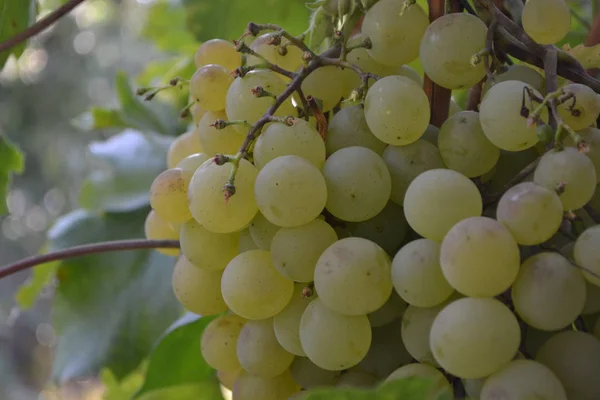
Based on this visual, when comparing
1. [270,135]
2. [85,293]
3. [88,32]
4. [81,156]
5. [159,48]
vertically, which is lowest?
[81,156]

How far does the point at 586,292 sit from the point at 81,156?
4.69 meters

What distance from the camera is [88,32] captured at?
535cm

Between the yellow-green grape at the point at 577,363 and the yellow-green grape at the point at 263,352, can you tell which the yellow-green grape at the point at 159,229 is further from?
the yellow-green grape at the point at 577,363

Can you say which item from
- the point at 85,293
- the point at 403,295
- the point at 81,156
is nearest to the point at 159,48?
the point at 85,293

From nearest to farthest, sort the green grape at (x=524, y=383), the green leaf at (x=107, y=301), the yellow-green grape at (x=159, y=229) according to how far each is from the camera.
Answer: the green grape at (x=524, y=383), the yellow-green grape at (x=159, y=229), the green leaf at (x=107, y=301)

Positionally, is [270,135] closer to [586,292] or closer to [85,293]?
[586,292]

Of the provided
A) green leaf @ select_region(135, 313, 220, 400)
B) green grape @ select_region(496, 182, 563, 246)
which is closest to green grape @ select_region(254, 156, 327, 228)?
green grape @ select_region(496, 182, 563, 246)

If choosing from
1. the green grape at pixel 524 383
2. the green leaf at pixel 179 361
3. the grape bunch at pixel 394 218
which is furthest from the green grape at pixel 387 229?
the green leaf at pixel 179 361

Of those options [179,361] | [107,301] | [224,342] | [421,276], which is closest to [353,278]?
[421,276]

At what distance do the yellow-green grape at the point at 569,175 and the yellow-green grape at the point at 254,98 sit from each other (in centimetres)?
16

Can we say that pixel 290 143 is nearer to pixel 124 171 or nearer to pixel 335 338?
pixel 335 338

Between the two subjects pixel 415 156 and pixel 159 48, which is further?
pixel 159 48

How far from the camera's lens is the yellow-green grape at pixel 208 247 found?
391mm

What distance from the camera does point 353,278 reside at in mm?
317
